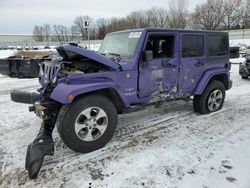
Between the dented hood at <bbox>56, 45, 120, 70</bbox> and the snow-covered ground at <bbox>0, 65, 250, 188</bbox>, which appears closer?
the snow-covered ground at <bbox>0, 65, 250, 188</bbox>

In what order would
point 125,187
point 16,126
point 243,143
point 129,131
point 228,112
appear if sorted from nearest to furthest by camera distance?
point 125,187 < point 243,143 < point 129,131 < point 16,126 < point 228,112

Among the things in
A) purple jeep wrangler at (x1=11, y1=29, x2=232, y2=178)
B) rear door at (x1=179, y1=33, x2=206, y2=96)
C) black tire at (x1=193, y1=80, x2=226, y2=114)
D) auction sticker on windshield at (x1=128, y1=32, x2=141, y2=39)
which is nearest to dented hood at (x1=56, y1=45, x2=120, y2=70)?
purple jeep wrangler at (x1=11, y1=29, x2=232, y2=178)

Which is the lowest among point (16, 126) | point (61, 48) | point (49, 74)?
point (16, 126)

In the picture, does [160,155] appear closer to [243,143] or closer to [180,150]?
[180,150]

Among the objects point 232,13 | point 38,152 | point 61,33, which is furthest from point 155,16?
point 61,33

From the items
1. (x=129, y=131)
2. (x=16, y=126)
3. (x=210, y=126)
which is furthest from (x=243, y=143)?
(x=16, y=126)

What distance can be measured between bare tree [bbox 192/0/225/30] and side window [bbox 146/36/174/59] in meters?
46.6

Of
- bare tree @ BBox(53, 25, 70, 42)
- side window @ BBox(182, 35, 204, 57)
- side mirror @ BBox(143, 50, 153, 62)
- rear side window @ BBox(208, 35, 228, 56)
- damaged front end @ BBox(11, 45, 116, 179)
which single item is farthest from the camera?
bare tree @ BBox(53, 25, 70, 42)

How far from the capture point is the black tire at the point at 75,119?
12.2ft

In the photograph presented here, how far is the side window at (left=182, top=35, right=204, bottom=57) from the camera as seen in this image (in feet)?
17.0

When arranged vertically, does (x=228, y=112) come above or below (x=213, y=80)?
below

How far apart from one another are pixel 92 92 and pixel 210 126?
2.57 metres

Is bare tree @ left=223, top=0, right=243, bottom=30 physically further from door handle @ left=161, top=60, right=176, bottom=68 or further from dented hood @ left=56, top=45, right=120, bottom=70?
dented hood @ left=56, top=45, right=120, bottom=70

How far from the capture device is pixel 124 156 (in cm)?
387
